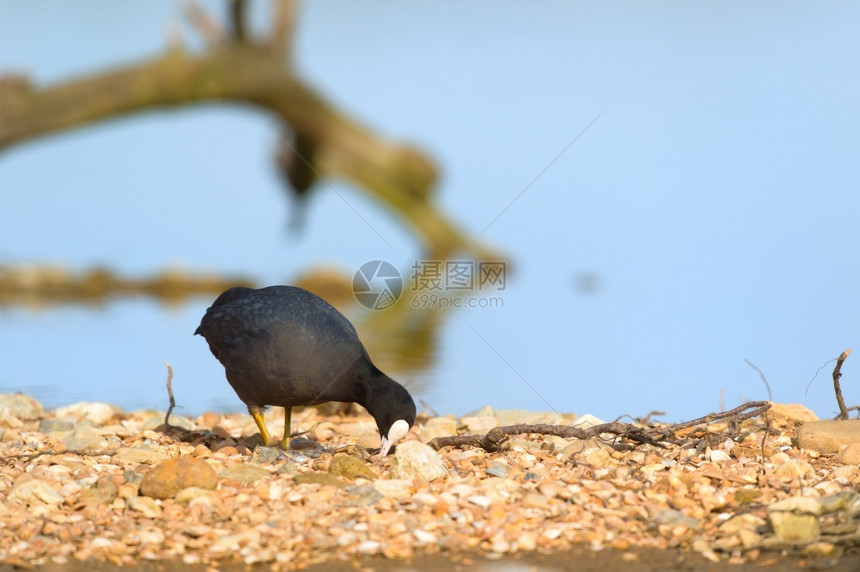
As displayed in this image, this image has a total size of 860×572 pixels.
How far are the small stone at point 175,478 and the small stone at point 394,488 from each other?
87cm

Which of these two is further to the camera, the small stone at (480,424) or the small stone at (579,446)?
the small stone at (480,424)

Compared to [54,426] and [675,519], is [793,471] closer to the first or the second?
[675,519]

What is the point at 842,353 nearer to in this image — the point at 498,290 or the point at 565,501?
the point at 565,501

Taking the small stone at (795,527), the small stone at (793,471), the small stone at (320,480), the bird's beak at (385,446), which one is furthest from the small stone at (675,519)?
the bird's beak at (385,446)

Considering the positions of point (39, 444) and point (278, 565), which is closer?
point (278, 565)

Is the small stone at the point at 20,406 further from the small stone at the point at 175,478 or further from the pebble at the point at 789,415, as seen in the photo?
the pebble at the point at 789,415

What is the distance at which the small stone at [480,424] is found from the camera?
19.9 ft

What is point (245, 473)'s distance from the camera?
4699 millimetres

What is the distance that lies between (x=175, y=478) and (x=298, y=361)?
110 centimetres

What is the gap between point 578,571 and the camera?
11.7 feet

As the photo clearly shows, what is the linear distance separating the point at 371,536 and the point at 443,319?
5.93 metres

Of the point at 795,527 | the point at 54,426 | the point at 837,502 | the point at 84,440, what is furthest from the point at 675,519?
the point at 54,426

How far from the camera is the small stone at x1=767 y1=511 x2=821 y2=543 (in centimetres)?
379

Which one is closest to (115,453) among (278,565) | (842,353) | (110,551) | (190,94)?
(110,551)
